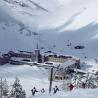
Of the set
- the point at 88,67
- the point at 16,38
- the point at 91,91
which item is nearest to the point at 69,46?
the point at 16,38

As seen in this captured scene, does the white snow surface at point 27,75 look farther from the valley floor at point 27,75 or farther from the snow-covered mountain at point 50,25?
the snow-covered mountain at point 50,25

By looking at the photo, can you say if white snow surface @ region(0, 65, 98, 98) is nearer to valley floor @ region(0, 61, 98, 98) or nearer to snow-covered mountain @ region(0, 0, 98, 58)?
valley floor @ region(0, 61, 98, 98)

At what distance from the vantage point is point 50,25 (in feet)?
525

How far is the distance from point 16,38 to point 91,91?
11776cm

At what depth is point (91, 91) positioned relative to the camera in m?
26.8

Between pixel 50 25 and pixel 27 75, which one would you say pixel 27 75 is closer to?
pixel 27 75

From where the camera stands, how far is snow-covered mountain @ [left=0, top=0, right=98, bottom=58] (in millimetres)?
135500

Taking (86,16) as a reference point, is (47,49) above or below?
below

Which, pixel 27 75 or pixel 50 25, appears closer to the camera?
pixel 27 75

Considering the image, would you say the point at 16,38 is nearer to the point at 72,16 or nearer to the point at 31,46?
the point at 31,46

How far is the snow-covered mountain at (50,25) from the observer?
136 meters

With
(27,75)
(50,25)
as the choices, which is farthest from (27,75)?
(50,25)

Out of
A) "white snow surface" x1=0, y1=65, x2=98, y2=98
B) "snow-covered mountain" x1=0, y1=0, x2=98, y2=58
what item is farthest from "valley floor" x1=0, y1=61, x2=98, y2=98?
"snow-covered mountain" x1=0, y1=0, x2=98, y2=58

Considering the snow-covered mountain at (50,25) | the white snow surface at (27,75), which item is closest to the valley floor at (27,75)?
the white snow surface at (27,75)
